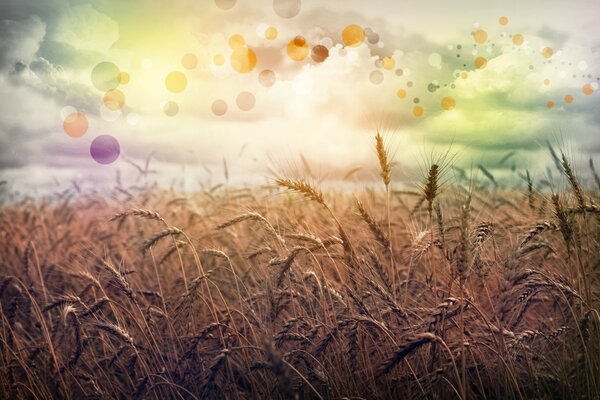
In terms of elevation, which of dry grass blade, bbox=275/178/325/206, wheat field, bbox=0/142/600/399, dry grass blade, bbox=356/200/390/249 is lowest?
wheat field, bbox=0/142/600/399

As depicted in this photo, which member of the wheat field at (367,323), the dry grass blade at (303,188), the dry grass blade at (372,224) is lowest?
the wheat field at (367,323)

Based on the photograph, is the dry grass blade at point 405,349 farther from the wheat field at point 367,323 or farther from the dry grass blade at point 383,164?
the dry grass blade at point 383,164

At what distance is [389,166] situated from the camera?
9.14ft

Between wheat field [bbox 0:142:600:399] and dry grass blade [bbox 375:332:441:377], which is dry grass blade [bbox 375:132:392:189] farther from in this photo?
dry grass blade [bbox 375:332:441:377]

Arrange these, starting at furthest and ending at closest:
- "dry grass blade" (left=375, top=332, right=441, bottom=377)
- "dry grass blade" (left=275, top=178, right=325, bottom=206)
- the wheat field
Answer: "dry grass blade" (left=275, top=178, right=325, bottom=206) → the wheat field → "dry grass blade" (left=375, top=332, right=441, bottom=377)

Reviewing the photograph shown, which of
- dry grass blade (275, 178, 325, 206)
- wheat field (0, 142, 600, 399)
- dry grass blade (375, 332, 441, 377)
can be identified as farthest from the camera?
dry grass blade (275, 178, 325, 206)

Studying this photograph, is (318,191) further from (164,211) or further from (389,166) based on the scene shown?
(164,211)

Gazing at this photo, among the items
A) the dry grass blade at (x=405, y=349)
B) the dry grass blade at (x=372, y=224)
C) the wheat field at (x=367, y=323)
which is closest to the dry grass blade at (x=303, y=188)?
the wheat field at (x=367, y=323)

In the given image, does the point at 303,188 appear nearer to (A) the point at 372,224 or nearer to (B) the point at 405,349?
(A) the point at 372,224

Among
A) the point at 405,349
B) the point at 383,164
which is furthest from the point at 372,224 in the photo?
the point at 405,349

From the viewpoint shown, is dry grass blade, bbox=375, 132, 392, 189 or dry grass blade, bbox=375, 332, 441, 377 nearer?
dry grass blade, bbox=375, 332, 441, 377

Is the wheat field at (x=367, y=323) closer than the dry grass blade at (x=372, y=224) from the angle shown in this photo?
Yes

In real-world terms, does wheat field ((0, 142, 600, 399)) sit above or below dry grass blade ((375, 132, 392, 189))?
below

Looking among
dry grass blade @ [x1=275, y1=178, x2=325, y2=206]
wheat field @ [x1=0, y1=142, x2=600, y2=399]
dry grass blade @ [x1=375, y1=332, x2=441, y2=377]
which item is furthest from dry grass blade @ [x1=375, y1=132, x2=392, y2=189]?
dry grass blade @ [x1=375, y1=332, x2=441, y2=377]
